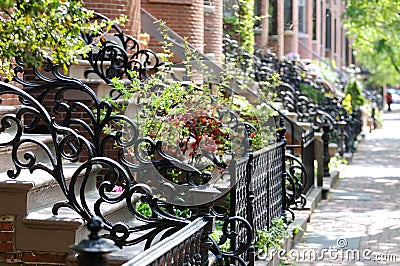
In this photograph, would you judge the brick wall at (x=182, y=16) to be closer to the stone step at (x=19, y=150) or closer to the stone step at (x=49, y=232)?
the stone step at (x=19, y=150)

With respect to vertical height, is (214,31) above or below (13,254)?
above

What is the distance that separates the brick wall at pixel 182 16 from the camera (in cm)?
1592

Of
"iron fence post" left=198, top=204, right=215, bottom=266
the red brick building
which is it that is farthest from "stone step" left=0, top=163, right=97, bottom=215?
the red brick building

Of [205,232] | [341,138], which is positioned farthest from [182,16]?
[205,232]

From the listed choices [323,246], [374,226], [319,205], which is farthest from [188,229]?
[319,205]

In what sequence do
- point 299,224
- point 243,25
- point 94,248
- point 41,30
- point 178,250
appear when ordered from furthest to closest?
point 243,25
point 299,224
point 41,30
point 178,250
point 94,248

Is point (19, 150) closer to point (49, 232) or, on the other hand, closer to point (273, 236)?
point (49, 232)

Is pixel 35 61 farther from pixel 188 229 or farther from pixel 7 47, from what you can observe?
pixel 188 229

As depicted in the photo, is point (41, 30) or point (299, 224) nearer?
point (41, 30)

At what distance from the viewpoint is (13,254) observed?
6.20m

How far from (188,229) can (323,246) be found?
4963 mm

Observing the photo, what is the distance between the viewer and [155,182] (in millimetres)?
8352

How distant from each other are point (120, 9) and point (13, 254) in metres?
5.77

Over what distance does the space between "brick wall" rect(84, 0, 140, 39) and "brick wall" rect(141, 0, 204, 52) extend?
13.5ft
